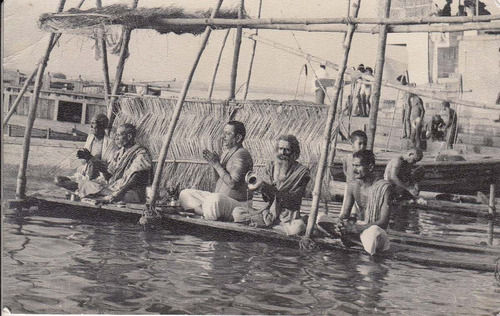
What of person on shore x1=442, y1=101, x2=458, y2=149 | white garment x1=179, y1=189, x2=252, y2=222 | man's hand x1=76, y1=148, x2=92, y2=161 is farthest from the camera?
person on shore x1=442, y1=101, x2=458, y2=149

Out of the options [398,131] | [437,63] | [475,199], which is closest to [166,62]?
[475,199]

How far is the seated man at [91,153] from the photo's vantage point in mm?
7848

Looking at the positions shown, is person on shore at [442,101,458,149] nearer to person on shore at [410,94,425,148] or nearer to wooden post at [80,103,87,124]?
person on shore at [410,94,425,148]

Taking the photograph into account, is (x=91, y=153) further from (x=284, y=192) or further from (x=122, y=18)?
(x=284, y=192)

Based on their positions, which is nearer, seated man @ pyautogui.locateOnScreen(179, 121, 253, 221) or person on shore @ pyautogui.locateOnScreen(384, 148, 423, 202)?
seated man @ pyautogui.locateOnScreen(179, 121, 253, 221)

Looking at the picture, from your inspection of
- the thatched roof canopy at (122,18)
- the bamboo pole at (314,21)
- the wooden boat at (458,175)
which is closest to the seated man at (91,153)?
the thatched roof canopy at (122,18)

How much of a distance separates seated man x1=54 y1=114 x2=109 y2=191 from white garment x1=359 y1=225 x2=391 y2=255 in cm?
356

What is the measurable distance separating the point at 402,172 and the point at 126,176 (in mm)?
3343

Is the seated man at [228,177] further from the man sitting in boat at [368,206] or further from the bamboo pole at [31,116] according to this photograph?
the bamboo pole at [31,116]

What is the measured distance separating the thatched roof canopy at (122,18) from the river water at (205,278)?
2.35m

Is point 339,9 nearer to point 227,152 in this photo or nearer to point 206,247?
point 227,152

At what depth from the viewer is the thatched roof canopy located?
293 inches

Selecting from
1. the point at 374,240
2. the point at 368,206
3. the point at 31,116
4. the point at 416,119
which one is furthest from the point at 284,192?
the point at 416,119

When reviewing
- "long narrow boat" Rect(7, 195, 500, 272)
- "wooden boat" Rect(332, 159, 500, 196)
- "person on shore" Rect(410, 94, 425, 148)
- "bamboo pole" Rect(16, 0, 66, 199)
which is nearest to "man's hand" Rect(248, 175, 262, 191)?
"long narrow boat" Rect(7, 195, 500, 272)
